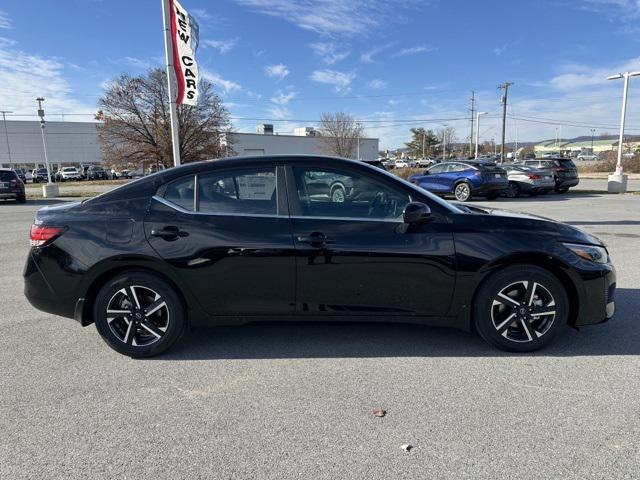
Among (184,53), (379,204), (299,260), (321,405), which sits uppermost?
(184,53)

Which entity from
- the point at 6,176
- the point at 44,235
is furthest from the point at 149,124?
the point at 44,235

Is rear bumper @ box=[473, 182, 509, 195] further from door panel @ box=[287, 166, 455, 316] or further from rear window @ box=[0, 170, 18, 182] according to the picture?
rear window @ box=[0, 170, 18, 182]

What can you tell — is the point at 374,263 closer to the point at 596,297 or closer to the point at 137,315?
the point at 596,297

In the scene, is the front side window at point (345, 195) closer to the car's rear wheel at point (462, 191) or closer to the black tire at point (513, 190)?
the car's rear wheel at point (462, 191)

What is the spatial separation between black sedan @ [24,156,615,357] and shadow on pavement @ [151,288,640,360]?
242 mm

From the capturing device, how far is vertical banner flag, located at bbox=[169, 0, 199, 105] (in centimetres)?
840

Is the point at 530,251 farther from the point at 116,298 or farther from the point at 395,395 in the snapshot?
the point at 116,298

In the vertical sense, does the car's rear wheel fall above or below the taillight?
below

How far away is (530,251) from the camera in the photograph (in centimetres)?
337

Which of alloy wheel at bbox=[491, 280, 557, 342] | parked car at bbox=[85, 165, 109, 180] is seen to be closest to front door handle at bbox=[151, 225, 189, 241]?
alloy wheel at bbox=[491, 280, 557, 342]

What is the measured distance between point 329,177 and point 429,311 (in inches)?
53.6

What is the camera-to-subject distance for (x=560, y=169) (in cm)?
1917

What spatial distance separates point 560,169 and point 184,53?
17.1 meters

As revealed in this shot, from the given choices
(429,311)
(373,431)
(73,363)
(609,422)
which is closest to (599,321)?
(609,422)
